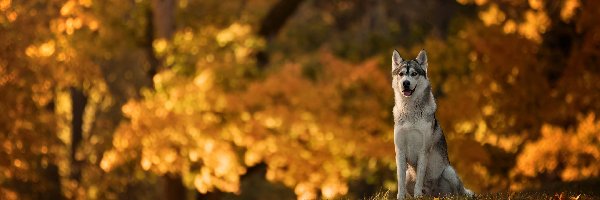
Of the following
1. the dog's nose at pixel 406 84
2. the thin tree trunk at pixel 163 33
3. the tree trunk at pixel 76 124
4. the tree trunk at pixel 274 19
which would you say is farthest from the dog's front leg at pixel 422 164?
the tree trunk at pixel 76 124

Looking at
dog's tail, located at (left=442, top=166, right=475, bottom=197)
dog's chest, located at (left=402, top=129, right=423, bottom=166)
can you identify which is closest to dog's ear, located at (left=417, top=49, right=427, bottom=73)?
dog's chest, located at (left=402, top=129, right=423, bottom=166)

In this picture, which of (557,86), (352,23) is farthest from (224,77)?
(352,23)

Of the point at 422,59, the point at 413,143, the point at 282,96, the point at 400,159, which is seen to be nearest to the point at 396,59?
the point at 422,59

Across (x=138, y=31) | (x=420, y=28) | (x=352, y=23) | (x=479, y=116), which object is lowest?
(x=479, y=116)

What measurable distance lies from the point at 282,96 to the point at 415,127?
14.6 meters

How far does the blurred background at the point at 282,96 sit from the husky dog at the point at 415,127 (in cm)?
1007

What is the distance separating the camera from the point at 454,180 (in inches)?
503

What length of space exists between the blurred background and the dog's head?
34.5 ft

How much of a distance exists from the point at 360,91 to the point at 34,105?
8498mm

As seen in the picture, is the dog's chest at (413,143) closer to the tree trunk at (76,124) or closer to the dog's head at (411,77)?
the dog's head at (411,77)

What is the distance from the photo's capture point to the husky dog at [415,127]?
476 inches

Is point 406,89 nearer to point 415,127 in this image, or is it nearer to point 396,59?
point 415,127

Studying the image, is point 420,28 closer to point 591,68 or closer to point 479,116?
point 479,116

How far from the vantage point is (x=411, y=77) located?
472 inches
